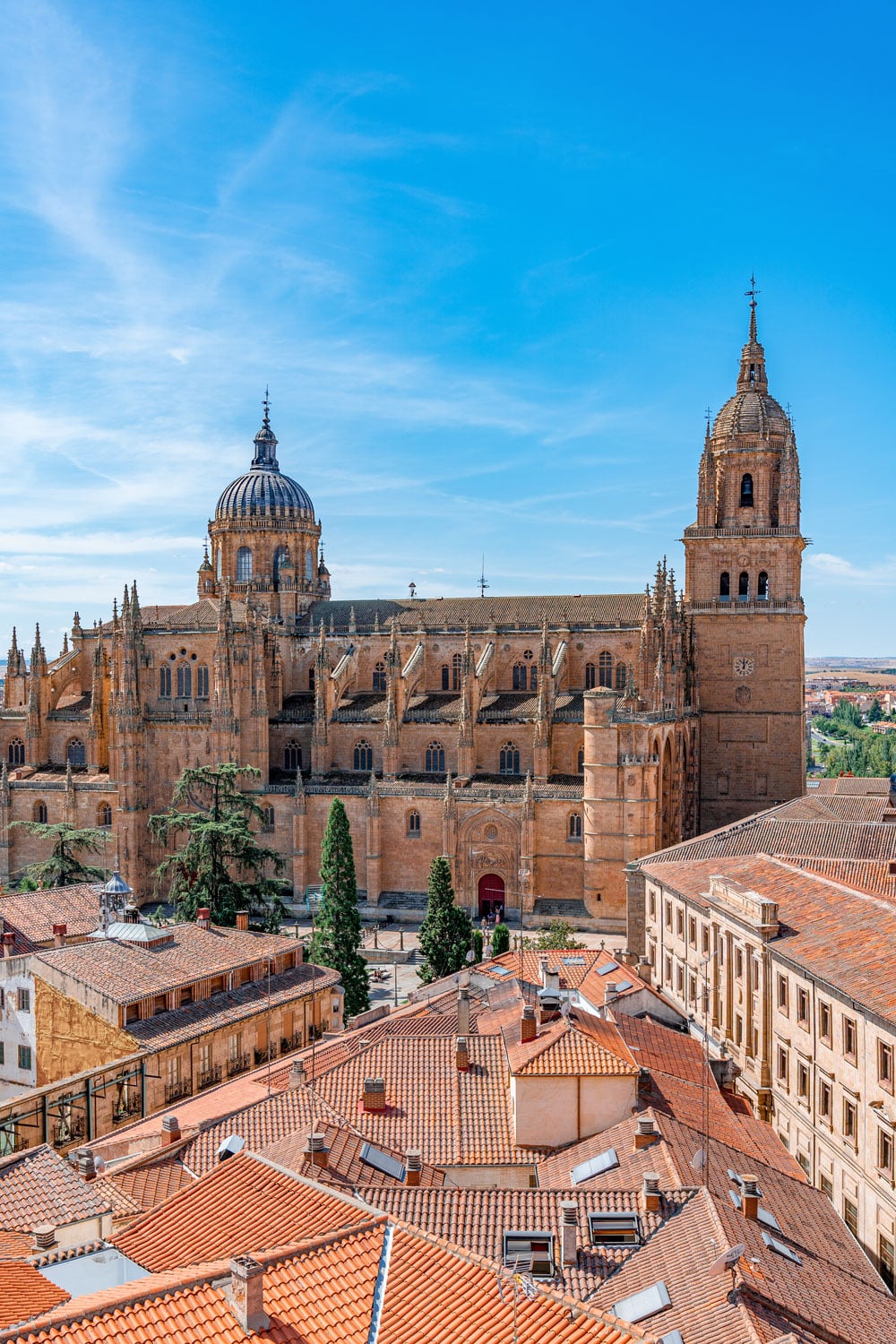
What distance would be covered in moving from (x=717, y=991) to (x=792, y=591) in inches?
1480

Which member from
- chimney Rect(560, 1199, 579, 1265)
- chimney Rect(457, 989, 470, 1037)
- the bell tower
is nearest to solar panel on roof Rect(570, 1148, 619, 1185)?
chimney Rect(560, 1199, 579, 1265)

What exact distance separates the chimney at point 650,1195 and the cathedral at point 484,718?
4049cm

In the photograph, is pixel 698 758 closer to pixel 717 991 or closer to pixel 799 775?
pixel 799 775

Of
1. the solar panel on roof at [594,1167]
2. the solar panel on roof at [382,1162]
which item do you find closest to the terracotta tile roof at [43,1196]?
the solar panel on roof at [382,1162]

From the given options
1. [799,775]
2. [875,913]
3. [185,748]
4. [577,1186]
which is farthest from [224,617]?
[577,1186]

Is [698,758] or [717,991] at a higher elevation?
[698,758]

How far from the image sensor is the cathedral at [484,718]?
61938 millimetres

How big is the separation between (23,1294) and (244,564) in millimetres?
72275

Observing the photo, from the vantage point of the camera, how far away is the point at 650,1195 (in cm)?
1845

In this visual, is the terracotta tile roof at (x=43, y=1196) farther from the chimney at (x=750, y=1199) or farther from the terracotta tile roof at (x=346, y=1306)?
the chimney at (x=750, y=1199)

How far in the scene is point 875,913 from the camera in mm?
30219

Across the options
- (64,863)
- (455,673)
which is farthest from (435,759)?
(64,863)

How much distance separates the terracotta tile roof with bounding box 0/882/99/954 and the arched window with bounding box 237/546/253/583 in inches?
1680

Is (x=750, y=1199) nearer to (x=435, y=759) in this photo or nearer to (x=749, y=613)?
(x=435, y=759)
